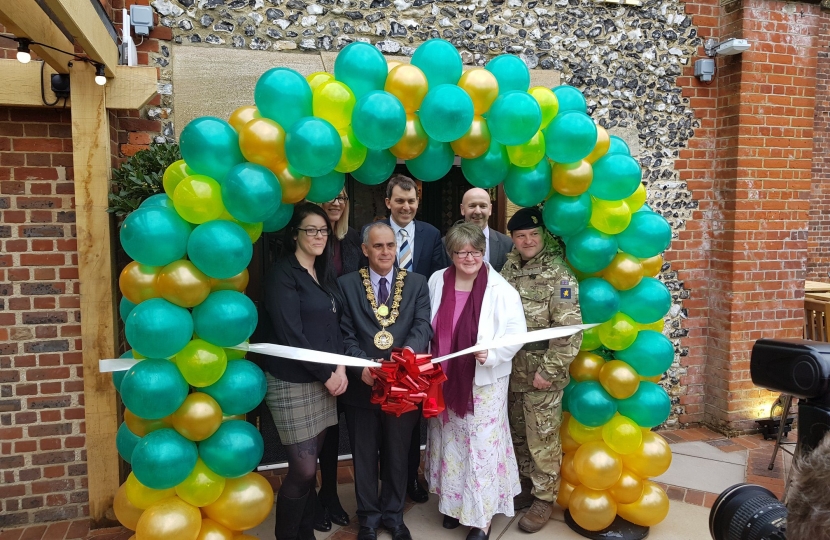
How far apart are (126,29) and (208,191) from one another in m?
1.74

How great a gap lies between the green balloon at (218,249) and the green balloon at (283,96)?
563 millimetres

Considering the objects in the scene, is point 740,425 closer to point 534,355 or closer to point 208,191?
point 534,355

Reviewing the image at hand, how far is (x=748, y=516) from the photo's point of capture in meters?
1.40

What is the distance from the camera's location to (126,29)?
3678mm

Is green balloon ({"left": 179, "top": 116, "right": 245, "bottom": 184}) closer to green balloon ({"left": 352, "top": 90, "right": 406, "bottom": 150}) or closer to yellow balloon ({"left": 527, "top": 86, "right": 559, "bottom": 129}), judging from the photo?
green balloon ({"left": 352, "top": 90, "right": 406, "bottom": 150})

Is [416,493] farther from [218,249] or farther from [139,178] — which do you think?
[139,178]

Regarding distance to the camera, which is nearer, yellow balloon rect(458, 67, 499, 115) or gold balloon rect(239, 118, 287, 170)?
gold balloon rect(239, 118, 287, 170)

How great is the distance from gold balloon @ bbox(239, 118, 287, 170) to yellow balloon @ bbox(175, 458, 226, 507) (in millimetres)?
1287

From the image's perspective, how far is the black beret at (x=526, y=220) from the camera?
3457 mm

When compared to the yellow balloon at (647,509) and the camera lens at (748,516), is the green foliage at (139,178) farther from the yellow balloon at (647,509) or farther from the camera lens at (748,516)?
the yellow balloon at (647,509)

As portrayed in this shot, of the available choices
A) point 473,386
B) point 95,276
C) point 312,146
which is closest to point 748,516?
point 473,386

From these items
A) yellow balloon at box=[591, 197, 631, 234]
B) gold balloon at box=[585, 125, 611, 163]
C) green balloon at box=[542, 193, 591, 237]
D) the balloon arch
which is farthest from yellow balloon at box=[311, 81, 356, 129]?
yellow balloon at box=[591, 197, 631, 234]

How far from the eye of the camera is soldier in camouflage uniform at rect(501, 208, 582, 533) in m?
3.40

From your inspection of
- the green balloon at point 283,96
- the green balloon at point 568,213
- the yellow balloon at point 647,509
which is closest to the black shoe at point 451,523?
the yellow balloon at point 647,509
